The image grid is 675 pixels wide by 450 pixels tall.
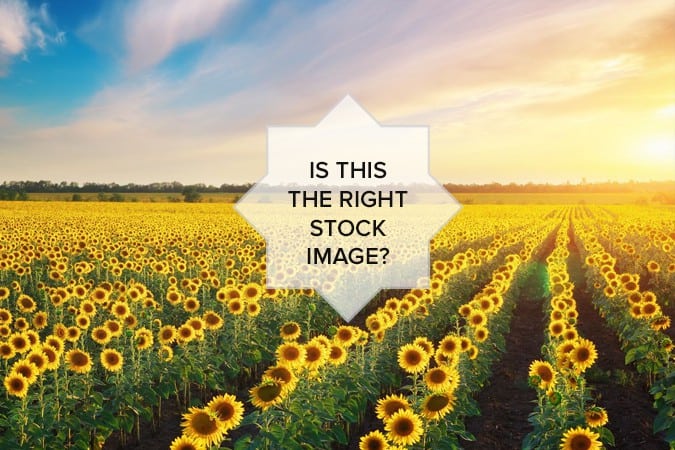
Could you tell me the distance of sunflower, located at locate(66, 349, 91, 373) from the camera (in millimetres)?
7109

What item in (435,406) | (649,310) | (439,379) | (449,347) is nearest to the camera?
(435,406)

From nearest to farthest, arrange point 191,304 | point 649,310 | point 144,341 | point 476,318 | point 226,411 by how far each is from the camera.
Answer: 1. point 226,411
2. point 144,341
3. point 476,318
4. point 649,310
5. point 191,304

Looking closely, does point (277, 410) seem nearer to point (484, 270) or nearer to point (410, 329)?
point (410, 329)

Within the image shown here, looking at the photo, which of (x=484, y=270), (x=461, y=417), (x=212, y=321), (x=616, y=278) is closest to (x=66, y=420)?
(x=212, y=321)

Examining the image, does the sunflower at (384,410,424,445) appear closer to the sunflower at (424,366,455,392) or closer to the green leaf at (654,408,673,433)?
the sunflower at (424,366,455,392)

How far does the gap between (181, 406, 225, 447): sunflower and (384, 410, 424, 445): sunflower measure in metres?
1.48

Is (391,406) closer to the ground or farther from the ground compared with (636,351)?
farther from the ground

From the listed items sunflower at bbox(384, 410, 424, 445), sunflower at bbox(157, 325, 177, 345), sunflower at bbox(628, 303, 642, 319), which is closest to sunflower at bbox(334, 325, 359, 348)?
sunflower at bbox(384, 410, 424, 445)

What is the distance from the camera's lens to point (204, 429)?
4555 mm

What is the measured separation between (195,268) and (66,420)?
10.8 metres

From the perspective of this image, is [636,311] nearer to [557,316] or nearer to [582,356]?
[557,316]

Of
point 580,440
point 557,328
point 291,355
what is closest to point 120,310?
point 291,355

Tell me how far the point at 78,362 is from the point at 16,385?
85 cm

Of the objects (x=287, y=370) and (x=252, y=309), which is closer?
(x=287, y=370)
